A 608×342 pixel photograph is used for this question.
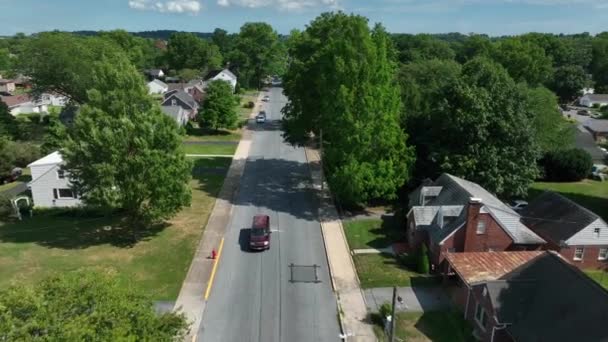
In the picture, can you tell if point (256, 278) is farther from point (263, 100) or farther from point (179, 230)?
point (263, 100)

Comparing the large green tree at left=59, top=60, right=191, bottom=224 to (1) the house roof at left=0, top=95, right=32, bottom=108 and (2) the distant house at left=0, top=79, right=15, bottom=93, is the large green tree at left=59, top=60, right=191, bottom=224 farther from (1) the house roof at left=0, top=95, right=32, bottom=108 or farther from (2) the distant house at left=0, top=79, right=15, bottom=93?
(2) the distant house at left=0, top=79, right=15, bottom=93

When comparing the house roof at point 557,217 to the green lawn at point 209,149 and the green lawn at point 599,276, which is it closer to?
the green lawn at point 599,276

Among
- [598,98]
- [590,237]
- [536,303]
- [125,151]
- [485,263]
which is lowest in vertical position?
[485,263]

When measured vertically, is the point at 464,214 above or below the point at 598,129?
below

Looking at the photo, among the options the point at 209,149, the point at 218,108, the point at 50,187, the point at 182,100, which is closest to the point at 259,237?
the point at 50,187

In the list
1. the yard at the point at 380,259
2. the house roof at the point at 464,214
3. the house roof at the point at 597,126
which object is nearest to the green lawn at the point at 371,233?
the yard at the point at 380,259

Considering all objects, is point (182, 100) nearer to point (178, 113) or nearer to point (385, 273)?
point (178, 113)

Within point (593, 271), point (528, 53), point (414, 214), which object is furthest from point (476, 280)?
point (528, 53)
